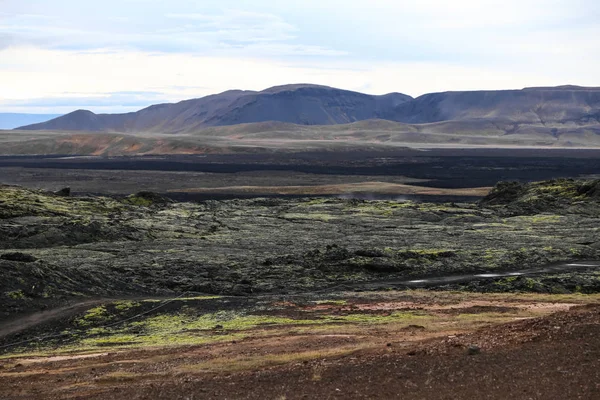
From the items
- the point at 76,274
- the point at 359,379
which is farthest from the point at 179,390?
the point at 76,274

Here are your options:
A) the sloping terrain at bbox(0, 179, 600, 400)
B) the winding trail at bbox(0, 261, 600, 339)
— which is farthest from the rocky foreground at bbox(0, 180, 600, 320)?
the winding trail at bbox(0, 261, 600, 339)

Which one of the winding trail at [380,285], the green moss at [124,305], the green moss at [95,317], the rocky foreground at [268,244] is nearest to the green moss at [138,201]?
the rocky foreground at [268,244]

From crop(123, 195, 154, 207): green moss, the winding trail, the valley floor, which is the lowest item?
the winding trail

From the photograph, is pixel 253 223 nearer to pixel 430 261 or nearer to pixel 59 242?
pixel 59 242

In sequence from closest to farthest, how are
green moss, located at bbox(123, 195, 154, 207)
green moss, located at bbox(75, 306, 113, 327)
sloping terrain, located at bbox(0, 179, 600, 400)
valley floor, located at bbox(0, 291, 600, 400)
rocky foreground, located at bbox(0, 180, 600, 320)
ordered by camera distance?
valley floor, located at bbox(0, 291, 600, 400), sloping terrain, located at bbox(0, 179, 600, 400), green moss, located at bbox(75, 306, 113, 327), rocky foreground, located at bbox(0, 180, 600, 320), green moss, located at bbox(123, 195, 154, 207)

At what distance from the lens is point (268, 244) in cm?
5966

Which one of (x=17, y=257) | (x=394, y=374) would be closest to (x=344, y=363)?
(x=394, y=374)

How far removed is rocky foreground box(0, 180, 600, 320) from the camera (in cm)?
4303

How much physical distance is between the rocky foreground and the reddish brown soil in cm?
1413

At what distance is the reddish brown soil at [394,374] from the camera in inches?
756

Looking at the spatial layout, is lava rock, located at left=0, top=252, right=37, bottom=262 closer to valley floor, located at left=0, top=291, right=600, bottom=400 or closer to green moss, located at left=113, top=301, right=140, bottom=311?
green moss, located at left=113, top=301, right=140, bottom=311

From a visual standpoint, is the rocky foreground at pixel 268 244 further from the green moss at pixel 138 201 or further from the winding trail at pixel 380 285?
the winding trail at pixel 380 285

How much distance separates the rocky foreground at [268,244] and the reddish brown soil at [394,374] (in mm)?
14134

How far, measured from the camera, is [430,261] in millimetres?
50719
